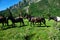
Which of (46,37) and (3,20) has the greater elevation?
(3,20)

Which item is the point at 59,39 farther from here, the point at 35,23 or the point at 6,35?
the point at 35,23

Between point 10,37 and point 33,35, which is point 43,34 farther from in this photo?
point 10,37

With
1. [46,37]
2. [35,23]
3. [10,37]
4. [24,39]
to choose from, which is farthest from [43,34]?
[35,23]

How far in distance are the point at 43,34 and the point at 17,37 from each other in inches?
167

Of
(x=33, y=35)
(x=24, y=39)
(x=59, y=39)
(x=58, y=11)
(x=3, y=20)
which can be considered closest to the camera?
(x=59, y=39)

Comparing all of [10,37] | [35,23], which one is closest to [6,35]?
[10,37]

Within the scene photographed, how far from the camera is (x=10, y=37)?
95.2 feet

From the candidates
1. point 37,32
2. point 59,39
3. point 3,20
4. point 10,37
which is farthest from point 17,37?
point 3,20

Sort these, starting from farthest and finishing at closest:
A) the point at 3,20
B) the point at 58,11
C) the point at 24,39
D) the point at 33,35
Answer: the point at 58,11 < the point at 3,20 < the point at 33,35 < the point at 24,39

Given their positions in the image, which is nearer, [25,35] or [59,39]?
[59,39]

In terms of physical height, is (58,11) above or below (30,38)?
above

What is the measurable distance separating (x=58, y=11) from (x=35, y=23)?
143987 mm

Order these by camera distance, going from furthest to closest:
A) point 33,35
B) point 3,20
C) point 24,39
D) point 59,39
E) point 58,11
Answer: point 58,11, point 3,20, point 33,35, point 24,39, point 59,39

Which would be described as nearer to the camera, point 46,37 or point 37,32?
point 46,37
